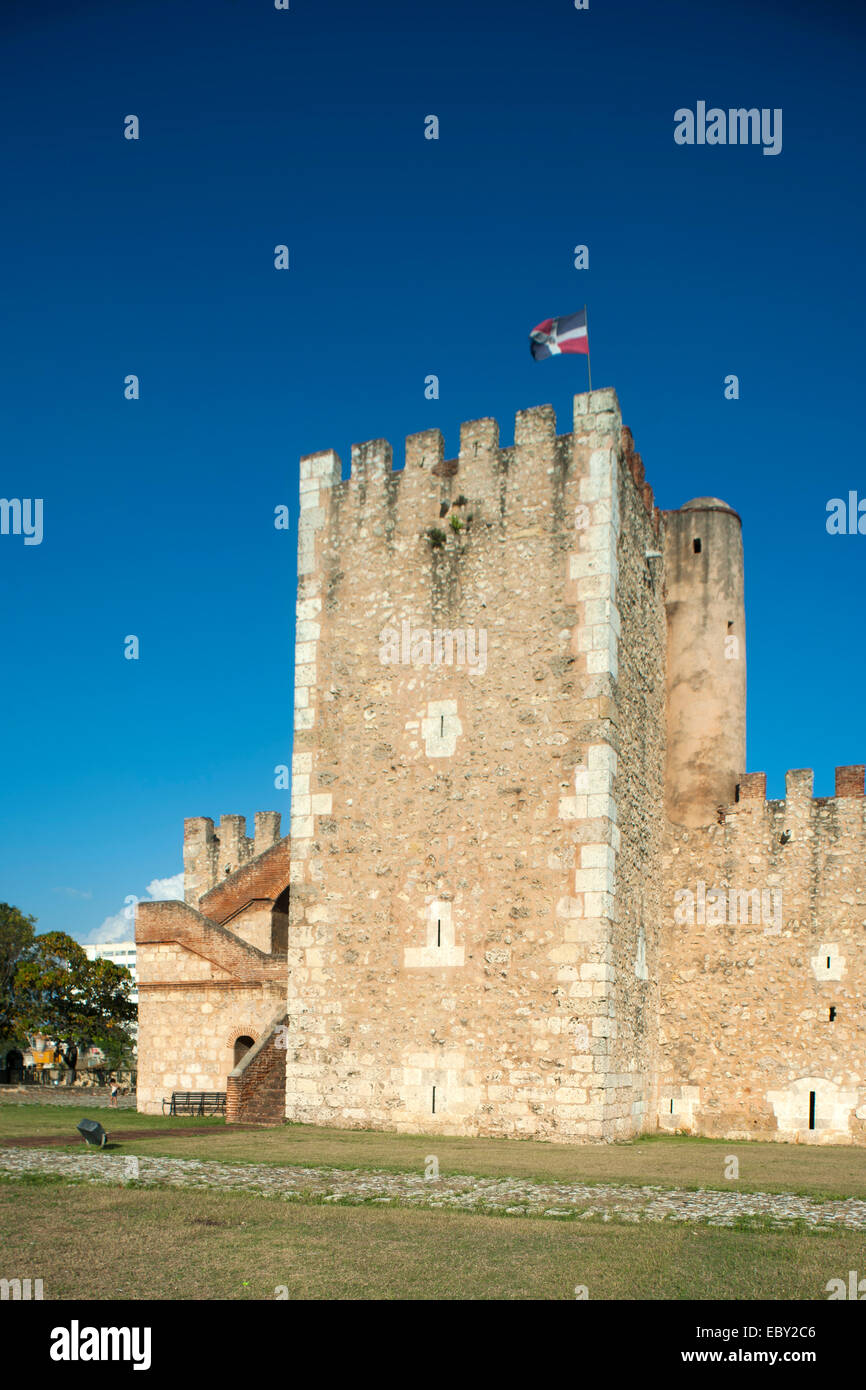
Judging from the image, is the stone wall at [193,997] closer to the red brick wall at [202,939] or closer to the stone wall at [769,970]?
the red brick wall at [202,939]

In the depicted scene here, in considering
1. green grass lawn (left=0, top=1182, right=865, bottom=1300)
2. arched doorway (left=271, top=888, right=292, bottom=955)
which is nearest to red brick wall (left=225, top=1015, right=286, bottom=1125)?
arched doorway (left=271, top=888, right=292, bottom=955)

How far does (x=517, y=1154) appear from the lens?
14.5 metres

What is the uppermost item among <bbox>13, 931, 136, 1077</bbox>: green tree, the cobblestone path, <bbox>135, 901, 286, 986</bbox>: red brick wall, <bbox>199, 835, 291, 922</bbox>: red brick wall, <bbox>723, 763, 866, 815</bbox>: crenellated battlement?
<bbox>723, 763, 866, 815</bbox>: crenellated battlement

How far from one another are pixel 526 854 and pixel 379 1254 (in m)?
10.6

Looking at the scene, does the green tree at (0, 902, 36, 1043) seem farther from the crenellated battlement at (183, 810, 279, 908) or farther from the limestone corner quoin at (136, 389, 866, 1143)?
the limestone corner quoin at (136, 389, 866, 1143)

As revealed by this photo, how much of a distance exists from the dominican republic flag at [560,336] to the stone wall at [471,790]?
1084mm

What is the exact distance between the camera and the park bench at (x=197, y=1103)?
20984 mm

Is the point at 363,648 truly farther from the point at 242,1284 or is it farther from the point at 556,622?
the point at 242,1284

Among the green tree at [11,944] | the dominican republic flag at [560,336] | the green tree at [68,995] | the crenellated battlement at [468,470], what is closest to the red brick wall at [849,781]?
the crenellated battlement at [468,470]

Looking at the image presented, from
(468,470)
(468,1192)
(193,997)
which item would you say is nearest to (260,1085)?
(193,997)

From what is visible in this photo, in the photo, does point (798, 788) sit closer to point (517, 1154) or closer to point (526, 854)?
point (526, 854)

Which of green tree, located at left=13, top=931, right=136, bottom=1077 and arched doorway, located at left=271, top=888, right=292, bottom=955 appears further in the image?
green tree, located at left=13, top=931, right=136, bottom=1077

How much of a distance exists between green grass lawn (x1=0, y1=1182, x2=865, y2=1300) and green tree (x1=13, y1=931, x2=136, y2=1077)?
3597cm

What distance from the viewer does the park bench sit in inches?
826
